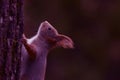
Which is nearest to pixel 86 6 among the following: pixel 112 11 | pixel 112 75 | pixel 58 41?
pixel 112 11

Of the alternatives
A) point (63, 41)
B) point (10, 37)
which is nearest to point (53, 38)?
point (63, 41)

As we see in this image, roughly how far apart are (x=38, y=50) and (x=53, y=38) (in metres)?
0.11

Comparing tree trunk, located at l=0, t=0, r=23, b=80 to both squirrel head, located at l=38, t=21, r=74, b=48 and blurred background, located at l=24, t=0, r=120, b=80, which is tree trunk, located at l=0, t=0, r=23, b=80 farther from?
blurred background, located at l=24, t=0, r=120, b=80

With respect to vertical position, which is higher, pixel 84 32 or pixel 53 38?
pixel 53 38

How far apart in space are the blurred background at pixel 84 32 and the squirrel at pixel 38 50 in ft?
30.8

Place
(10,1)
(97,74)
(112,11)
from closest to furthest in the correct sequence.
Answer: (10,1) → (97,74) → (112,11)

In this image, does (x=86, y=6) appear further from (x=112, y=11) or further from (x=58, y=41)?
(x=58, y=41)

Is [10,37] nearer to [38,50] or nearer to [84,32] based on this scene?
[38,50]

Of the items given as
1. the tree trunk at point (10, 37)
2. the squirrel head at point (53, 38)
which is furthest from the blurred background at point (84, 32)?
the tree trunk at point (10, 37)

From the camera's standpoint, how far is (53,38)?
3787 millimetres

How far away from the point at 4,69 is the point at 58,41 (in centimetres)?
33

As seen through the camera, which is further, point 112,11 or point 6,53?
point 112,11

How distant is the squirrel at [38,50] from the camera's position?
3.66 m

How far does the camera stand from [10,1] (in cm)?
355
